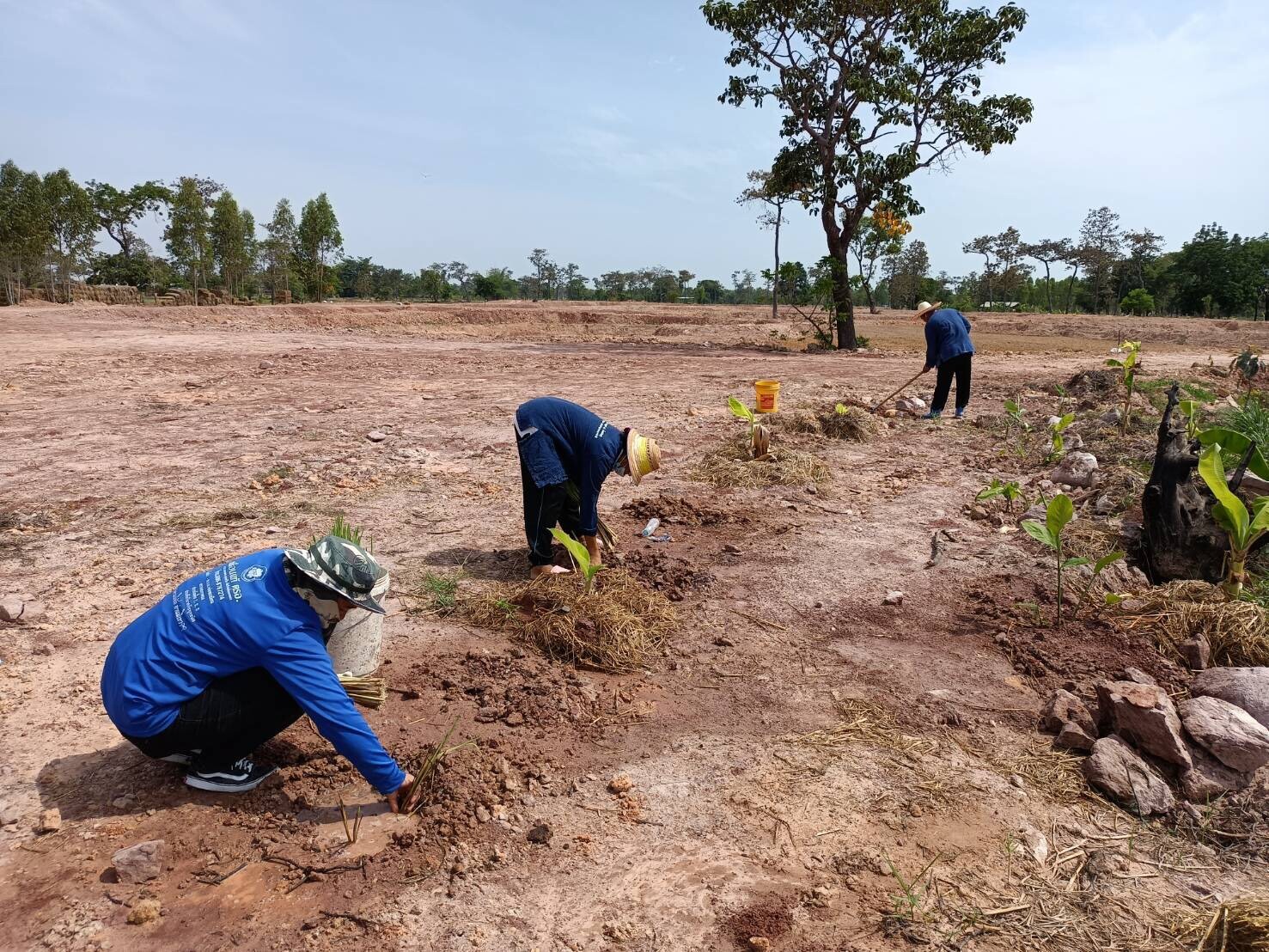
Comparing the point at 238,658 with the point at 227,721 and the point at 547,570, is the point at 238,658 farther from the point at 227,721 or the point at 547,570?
the point at 547,570

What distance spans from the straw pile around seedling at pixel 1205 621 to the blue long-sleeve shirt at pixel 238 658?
11.4 feet

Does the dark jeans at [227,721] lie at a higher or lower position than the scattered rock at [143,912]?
higher

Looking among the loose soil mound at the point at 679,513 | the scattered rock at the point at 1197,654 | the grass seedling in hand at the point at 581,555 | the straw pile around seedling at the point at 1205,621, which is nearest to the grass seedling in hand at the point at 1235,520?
the straw pile around seedling at the point at 1205,621

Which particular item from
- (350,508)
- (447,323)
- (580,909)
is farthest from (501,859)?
(447,323)

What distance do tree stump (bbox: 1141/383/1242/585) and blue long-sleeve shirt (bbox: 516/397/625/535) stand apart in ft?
9.73

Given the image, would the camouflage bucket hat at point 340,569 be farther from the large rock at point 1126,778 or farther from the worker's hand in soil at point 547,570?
the large rock at point 1126,778

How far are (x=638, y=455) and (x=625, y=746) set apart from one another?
1.63m

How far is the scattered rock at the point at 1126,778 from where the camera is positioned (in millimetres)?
2682

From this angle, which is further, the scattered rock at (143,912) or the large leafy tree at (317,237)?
the large leafy tree at (317,237)

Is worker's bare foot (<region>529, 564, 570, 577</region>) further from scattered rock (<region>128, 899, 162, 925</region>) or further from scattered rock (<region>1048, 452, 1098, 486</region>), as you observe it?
scattered rock (<region>1048, 452, 1098, 486</region>)

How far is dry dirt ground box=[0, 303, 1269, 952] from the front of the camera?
2.26 m

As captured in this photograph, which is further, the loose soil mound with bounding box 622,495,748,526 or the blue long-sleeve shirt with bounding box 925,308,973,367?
the blue long-sleeve shirt with bounding box 925,308,973,367

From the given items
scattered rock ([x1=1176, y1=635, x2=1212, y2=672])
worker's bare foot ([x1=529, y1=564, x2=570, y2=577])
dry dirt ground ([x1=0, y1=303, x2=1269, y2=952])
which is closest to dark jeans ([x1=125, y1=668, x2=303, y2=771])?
dry dirt ground ([x1=0, y1=303, x2=1269, y2=952])

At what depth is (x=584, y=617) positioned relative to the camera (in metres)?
3.73
